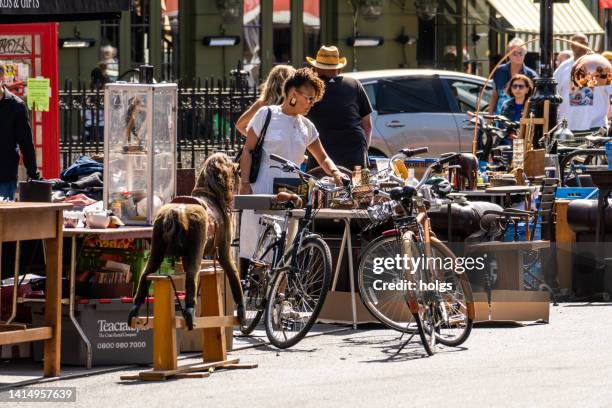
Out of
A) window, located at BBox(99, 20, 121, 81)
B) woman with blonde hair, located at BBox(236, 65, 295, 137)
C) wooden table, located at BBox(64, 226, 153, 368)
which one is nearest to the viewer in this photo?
wooden table, located at BBox(64, 226, 153, 368)

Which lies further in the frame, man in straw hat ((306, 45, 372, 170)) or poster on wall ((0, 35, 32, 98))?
poster on wall ((0, 35, 32, 98))

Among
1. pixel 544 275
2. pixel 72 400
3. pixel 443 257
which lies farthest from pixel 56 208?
pixel 544 275

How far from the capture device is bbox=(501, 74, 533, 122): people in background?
58.6 feet

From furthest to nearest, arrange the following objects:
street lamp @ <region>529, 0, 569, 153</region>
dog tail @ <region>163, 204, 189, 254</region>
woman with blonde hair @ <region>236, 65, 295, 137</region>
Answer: street lamp @ <region>529, 0, 569, 153</region> < woman with blonde hair @ <region>236, 65, 295, 137</region> < dog tail @ <region>163, 204, 189, 254</region>

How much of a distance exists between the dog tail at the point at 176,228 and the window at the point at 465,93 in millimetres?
11969

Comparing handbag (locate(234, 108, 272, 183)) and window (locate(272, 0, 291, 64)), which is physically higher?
window (locate(272, 0, 291, 64))

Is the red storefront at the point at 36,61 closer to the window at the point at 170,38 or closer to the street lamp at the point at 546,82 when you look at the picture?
the street lamp at the point at 546,82

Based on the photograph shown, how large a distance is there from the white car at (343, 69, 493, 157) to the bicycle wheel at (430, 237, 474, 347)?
949cm

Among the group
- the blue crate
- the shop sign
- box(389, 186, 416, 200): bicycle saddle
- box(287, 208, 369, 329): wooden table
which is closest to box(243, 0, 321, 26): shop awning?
the shop sign

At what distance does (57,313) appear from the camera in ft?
31.3

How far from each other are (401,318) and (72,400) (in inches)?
117

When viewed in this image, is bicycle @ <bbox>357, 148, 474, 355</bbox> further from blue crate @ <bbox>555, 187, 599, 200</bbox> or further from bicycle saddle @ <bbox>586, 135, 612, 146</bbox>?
bicycle saddle @ <bbox>586, 135, 612, 146</bbox>

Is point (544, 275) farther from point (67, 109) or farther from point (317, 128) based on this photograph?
point (67, 109)

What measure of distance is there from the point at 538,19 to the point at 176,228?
2338cm
